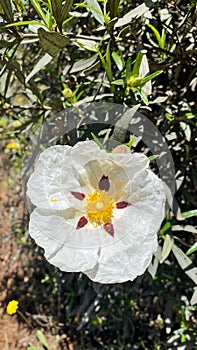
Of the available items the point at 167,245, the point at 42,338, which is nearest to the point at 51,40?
the point at 167,245

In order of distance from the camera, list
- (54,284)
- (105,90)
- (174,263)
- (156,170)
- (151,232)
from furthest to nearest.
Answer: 1. (54,284)
2. (174,263)
3. (105,90)
4. (156,170)
5. (151,232)

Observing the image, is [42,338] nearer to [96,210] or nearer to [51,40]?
[96,210]

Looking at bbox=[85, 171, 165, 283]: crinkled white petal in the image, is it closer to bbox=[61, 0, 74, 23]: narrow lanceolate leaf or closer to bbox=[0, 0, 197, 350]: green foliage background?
bbox=[0, 0, 197, 350]: green foliage background

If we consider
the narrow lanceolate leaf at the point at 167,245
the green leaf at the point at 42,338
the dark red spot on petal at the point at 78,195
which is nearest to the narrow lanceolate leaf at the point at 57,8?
the dark red spot on petal at the point at 78,195

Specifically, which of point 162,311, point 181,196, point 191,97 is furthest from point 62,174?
point 162,311

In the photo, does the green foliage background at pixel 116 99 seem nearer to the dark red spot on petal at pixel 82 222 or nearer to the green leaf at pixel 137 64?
the green leaf at pixel 137 64

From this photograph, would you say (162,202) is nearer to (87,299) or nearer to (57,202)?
(57,202)
